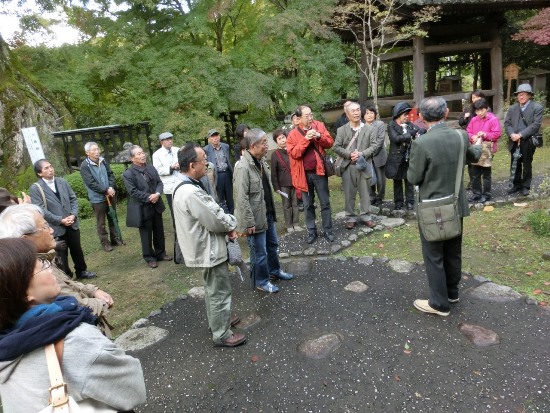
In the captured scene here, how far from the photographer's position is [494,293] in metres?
3.82

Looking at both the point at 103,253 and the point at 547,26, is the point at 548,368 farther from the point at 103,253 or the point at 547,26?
the point at 547,26

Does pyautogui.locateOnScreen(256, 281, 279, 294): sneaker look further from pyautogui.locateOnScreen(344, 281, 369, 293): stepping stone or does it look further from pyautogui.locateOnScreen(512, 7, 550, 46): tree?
pyautogui.locateOnScreen(512, 7, 550, 46): tree

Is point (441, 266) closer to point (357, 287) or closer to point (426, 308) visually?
point (426, 308)

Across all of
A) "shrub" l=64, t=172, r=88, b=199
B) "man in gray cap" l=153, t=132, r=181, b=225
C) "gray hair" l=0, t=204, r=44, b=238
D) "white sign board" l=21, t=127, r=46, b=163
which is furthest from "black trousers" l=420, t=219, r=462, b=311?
"shrub" l=64, t=172, r=88, b=199

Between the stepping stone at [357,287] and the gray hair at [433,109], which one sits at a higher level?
the gray hair at [433,109]

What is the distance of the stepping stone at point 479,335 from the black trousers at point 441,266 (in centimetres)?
24

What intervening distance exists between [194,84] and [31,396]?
27.6ft

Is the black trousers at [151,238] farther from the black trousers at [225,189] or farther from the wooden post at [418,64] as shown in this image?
the wooden post at [418,64]

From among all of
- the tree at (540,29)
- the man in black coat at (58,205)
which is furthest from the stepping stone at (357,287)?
the tree at (540,29)

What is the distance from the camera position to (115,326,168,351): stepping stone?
3.65 m

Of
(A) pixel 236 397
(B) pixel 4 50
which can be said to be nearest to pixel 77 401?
(A) pixel 236 397

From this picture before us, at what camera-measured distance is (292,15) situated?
30.4 ft

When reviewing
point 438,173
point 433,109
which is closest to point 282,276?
point 438,173

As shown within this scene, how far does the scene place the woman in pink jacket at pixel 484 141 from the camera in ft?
20.6
